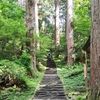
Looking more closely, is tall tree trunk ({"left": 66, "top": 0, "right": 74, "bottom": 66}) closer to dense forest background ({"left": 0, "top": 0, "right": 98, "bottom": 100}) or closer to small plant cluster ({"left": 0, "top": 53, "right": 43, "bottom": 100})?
dense forest background ({"left": 0, "top": 0, "right": 98, "bottom": 100})

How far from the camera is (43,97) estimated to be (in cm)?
989


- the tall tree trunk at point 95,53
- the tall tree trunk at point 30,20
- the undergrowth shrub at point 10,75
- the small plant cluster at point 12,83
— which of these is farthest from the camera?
the tall tree trunk at point 30,20

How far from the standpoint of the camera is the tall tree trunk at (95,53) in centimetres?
639

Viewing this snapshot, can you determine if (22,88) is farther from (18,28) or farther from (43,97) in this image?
(18,28)

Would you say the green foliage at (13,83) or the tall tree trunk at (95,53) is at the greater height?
the tall tree trunk at (95,53)

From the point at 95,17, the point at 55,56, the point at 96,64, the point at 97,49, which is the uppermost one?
the point at 95,17

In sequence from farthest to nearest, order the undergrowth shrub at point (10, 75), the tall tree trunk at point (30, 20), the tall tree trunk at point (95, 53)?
the tall tree trunk at point (30, 20) < the undergrowth shrub at point (10, 75) < the tall tree trunk at point (95, 53)

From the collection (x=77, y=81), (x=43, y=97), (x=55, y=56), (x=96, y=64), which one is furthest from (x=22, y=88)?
(x=55, y=56)

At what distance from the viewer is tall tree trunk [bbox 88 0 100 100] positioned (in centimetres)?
639

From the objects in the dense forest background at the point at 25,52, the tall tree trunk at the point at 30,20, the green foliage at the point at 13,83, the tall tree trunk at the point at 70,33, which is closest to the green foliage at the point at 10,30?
the dense forest background at the point at 25,52

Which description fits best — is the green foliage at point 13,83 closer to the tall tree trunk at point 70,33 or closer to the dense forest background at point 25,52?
the dense forest background at point 25,52

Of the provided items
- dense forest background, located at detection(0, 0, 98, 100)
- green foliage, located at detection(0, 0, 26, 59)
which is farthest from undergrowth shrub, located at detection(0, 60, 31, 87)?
green foliage, located at detection(0, 0, 26, 59)

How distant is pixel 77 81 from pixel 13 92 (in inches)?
185

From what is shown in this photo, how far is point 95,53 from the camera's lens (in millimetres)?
6508
